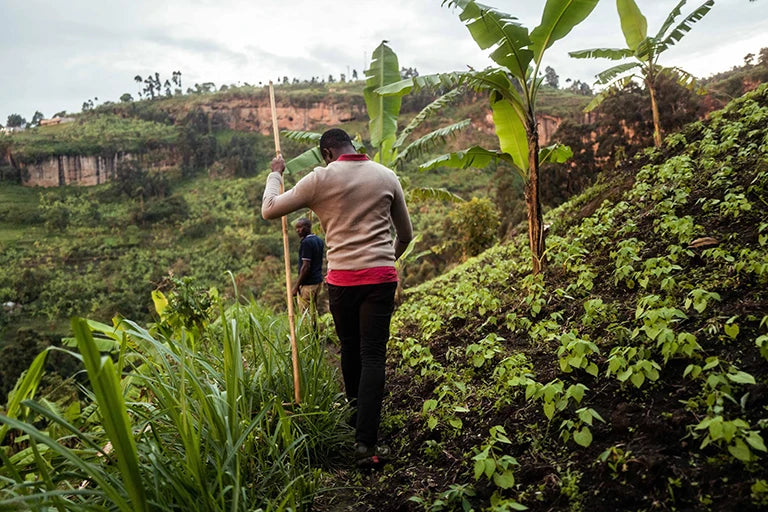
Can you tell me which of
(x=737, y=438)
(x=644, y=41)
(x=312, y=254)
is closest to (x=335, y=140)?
(x=737, y=438)

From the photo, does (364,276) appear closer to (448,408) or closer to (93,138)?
(448,408)

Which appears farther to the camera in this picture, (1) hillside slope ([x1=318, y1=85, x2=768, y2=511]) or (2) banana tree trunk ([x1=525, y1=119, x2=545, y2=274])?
(2) banana tree trunk ([x1=525, y1=119, x2=545, y2=274])

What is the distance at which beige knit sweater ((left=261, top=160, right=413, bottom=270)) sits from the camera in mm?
2643

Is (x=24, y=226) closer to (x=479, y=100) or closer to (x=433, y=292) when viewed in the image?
(x=479, y=100)

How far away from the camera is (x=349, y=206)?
2664mm

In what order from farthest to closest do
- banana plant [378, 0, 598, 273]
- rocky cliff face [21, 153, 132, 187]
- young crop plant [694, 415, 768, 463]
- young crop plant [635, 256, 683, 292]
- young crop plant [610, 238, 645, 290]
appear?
rocky cliff face [21, 153, 132, 187], banana plant [378, 0, 598, 273], young crop plant [610, 238, 645, 290], young crop plant [635, 256, 683, 292], young crop plant [694, 415, 768, 463]

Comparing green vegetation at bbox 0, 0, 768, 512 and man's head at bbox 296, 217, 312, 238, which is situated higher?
man's head at bbox 296, 217, 312, 238

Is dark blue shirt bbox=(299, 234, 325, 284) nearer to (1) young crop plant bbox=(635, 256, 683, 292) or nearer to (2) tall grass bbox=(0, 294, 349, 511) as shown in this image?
(2) tall grass bbox=(0, 294, 349, 511)

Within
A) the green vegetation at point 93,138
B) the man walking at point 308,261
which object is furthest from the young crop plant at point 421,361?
the green vegetation at point 93,138

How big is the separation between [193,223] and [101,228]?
11117 mm

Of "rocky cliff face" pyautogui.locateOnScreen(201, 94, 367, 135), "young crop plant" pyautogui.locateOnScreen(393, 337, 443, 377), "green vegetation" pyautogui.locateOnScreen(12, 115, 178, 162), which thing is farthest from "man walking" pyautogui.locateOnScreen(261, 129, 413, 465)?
"green vegetation" pyautogui.locateOnScreen(12, 115, 178, 162)

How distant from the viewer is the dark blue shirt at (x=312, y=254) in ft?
19.6

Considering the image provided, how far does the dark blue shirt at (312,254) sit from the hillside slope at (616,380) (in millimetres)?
1598

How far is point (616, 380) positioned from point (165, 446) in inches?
81.7
